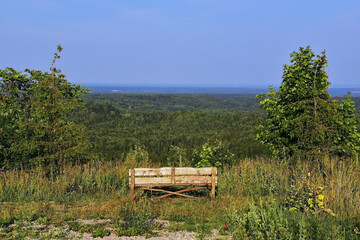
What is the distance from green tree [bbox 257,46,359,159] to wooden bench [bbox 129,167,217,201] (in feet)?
12.9

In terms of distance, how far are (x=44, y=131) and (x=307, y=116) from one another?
31.5 ft

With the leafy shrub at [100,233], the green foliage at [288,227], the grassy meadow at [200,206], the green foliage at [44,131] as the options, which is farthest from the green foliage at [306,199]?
the green foliage at [44,131]

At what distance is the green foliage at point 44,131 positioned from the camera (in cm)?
1018

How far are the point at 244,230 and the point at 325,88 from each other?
26.8 feet

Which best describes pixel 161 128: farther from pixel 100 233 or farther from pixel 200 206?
pixel 100 233

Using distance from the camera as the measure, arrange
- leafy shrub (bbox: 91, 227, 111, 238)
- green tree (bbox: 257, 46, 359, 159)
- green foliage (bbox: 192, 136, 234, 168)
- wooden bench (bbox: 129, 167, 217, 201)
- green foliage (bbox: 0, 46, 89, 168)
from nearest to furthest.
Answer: leafy shrub (bbox: 91, 227, 111, 238) < wooden bench (bbox: 129, 167, 217, 201) < green foliage (bbox: 0, 46, 89, 168) < green tree (bbox: 257, 46, 359, 159) < green foliage (bbox: 192, 136, 234, 168)

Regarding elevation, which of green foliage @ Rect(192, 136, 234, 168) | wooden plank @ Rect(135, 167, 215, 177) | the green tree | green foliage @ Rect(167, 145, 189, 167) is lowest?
green foliage @ Rect(167, 145, 189, 167)

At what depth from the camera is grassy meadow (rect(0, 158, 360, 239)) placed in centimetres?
596

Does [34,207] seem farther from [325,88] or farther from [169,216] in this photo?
[325,88]

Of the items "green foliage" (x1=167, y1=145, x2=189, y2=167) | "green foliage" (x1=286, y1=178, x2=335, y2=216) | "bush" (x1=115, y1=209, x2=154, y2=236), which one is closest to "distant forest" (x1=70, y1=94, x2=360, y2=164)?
"green foliage" (x1=167, y1=145, x2=189, y2=167)

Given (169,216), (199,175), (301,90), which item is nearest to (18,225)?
(169,216)

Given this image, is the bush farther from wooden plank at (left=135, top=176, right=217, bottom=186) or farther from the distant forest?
the distant forest

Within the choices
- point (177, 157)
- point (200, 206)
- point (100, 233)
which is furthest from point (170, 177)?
point (177, 157)

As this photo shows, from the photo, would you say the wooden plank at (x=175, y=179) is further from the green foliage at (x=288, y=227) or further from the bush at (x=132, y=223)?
the green foliage at (x=288, y=227)
